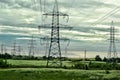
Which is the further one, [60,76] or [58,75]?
[58,75]

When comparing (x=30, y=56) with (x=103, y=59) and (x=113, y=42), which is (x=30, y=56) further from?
(x=113, y=42)

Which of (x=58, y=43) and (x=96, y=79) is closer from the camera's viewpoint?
(x=96, y=79)

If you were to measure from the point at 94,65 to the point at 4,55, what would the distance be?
96.2 metres

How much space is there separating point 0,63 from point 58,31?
33911 millimetres

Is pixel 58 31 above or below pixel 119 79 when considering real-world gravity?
above

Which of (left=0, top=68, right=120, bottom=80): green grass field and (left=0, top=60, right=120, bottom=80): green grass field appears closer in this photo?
(left=0, top=68, right=120, bottom=80): green grass field

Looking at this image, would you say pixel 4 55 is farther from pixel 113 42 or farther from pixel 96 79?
pixel 96 79

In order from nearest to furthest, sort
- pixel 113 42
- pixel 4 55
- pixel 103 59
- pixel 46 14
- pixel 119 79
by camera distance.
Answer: pixel 119 79 < pixel 46 14 < pixel 113 42 < pixel 103 59 < pixel 4 55

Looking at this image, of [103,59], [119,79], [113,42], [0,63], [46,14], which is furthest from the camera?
[103,59]

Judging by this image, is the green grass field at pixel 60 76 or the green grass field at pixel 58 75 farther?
the green grass field at pixel 58 75

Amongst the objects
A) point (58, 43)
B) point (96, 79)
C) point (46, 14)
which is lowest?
point (96, 79)

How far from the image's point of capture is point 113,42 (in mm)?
86250

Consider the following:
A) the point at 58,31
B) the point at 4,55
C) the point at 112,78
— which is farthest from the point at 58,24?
the point at 4,55

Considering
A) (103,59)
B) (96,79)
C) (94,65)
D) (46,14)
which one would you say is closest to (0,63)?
(94,65)
